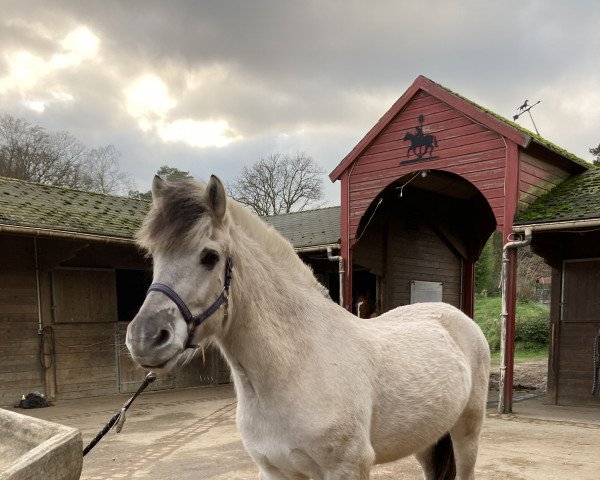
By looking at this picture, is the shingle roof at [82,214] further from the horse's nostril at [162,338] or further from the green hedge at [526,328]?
the green hedge at [526,328]

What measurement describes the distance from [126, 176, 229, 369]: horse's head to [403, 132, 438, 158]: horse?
6046 mm

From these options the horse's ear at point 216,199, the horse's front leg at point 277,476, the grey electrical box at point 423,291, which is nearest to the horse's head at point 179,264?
the horse's ear at point 216,199

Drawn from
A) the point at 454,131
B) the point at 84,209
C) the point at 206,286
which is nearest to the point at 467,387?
the point at 206,286

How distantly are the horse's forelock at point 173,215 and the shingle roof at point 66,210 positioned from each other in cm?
553

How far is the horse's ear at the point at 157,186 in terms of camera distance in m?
1.74

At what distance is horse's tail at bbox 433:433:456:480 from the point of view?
118 inches

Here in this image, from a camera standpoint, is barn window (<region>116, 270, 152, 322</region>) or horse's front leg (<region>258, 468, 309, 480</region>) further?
barn window (<region>116, 270, 152, 322</region>)

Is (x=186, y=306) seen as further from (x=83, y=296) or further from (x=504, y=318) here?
(x=83, y=296)

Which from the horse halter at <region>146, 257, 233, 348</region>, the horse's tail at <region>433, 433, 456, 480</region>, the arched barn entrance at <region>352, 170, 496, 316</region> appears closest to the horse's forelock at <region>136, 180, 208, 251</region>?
the horse halter at <region>146, 257, 233, 348</region>

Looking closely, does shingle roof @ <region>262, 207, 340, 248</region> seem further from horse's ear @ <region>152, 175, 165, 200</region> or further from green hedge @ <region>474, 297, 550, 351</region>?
green hedge @ <region>474, 297, 550, 351</region>

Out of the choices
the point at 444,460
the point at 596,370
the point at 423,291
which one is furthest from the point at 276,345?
the point at 423,291

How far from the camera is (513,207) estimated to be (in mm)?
6309

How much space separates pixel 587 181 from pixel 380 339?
20.9 ft

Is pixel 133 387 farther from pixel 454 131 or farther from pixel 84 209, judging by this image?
pixel 454 131
